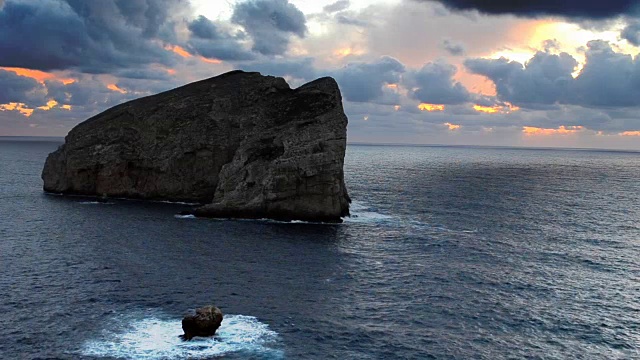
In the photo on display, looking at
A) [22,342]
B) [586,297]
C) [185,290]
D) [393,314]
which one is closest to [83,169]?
[185,290]

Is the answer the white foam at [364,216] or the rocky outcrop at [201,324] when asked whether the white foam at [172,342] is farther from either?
the white foam at [364,216]

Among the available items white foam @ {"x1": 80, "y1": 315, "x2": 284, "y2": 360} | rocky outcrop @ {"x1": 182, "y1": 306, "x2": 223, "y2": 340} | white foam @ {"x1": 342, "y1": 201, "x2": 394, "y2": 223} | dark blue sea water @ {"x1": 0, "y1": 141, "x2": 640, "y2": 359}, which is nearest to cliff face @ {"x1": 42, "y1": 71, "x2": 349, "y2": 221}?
white foam @ {"x1": 342, "y1": 201, "x2": 394, "y2": 223}

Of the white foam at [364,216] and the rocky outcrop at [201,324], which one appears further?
the white foam at [364,216]

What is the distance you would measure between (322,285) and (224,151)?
213 feet

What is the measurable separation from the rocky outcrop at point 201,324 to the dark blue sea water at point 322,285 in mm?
865

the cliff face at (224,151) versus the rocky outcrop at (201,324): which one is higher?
the cliff face at (224,151)

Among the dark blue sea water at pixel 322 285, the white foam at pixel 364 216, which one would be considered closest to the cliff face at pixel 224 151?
the white foam at pixel 364 216

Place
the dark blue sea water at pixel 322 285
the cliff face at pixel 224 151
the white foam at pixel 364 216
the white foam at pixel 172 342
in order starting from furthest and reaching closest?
the white foam at pixel 364 216
the cliff face at pixel 224 151
the dark blue sea water at pixel 322 285
the white foam at pixel 172 342

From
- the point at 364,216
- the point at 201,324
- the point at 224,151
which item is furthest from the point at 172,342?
the point at 224,151

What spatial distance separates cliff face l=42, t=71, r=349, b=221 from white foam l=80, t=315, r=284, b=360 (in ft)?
155

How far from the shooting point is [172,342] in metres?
40.9

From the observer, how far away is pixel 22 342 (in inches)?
1597

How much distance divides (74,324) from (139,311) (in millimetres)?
5245

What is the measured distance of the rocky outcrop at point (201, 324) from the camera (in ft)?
136
